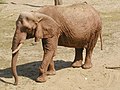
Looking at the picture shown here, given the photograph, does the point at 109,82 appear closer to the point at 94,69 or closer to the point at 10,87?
the point at 94,69

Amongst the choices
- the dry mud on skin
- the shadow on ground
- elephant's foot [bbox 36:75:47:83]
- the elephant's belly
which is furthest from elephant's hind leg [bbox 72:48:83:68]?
elephant's foot [bbox 36:75:47:83]

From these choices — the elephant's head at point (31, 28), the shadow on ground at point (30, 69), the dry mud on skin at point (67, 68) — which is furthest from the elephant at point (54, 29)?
the shadow on ground at point (30, 69)

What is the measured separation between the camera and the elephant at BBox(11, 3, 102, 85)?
7.23m

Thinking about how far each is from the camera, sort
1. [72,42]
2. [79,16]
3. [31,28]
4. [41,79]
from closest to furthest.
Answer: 1. [31,28]
2. [41,79]
3. [79,16]
4. [72,42]

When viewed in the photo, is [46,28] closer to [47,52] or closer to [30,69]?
[47,52]

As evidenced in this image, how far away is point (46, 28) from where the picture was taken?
7.45 meters

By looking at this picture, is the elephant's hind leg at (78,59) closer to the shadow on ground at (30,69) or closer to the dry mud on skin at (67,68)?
the dry mud on skin at (67,68)

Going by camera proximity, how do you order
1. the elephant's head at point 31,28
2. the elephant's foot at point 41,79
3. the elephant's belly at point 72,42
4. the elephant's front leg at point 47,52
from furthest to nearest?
the elephant's belly at point 72,42 → the elephant's foot at point 41,79 → the elephant's front leg at point 47,52 → the elephant's head at point 31,28

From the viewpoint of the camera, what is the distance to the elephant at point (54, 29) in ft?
23.7

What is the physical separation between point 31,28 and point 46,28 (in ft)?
1.08

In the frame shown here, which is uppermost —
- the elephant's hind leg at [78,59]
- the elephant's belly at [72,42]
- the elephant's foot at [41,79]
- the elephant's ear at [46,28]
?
the elephant's ear at [46,28]

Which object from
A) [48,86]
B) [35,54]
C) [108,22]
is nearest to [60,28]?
[48,86]

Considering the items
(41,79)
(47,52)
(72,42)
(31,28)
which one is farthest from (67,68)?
(31,28)

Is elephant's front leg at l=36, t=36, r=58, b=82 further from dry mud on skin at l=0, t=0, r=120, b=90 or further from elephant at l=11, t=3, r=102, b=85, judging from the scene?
dry mud on skin at l=0, t=0, r=120, b=90
